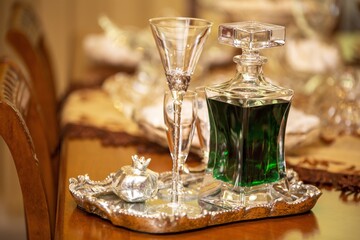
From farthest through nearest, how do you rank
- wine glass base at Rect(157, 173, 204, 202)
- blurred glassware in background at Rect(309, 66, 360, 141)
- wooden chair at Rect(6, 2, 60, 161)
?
wooden chair at Rect(6, 2, 60, 161) < blurred glassware in background at Rect(309, 66, 360, 141) < wine glass base at Rect(157, 173, 204, 202)

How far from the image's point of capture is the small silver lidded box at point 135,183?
43.2 inches

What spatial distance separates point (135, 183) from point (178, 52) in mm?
186

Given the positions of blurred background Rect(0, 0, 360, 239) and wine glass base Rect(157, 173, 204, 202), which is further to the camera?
blurred background Rect(0, 0, 360, 239)

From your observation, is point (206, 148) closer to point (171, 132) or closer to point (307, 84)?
point (171, 132)

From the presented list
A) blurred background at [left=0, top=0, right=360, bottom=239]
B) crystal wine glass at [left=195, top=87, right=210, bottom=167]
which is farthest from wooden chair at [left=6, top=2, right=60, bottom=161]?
crystal wine glass at [left=195, top=87, right=210, bottom=167]

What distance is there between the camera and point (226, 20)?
2865mm

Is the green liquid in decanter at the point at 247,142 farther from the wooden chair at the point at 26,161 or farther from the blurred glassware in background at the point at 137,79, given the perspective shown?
the blurred glassware in background at the point at 137,79

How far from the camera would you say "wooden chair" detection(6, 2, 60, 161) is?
77.2 inches

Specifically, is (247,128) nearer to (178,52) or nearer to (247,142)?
(247,142)


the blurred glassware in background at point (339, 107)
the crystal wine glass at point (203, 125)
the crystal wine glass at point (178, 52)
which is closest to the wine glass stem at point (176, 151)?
the crystal wine glass at point (178, 52)

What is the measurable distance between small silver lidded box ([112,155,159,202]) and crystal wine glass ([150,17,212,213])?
4cm

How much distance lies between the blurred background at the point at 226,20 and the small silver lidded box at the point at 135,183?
0.81m

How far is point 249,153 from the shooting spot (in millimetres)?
1128

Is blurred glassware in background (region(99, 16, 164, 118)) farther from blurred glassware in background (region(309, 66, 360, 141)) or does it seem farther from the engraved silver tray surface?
the engraved silver tray surface
